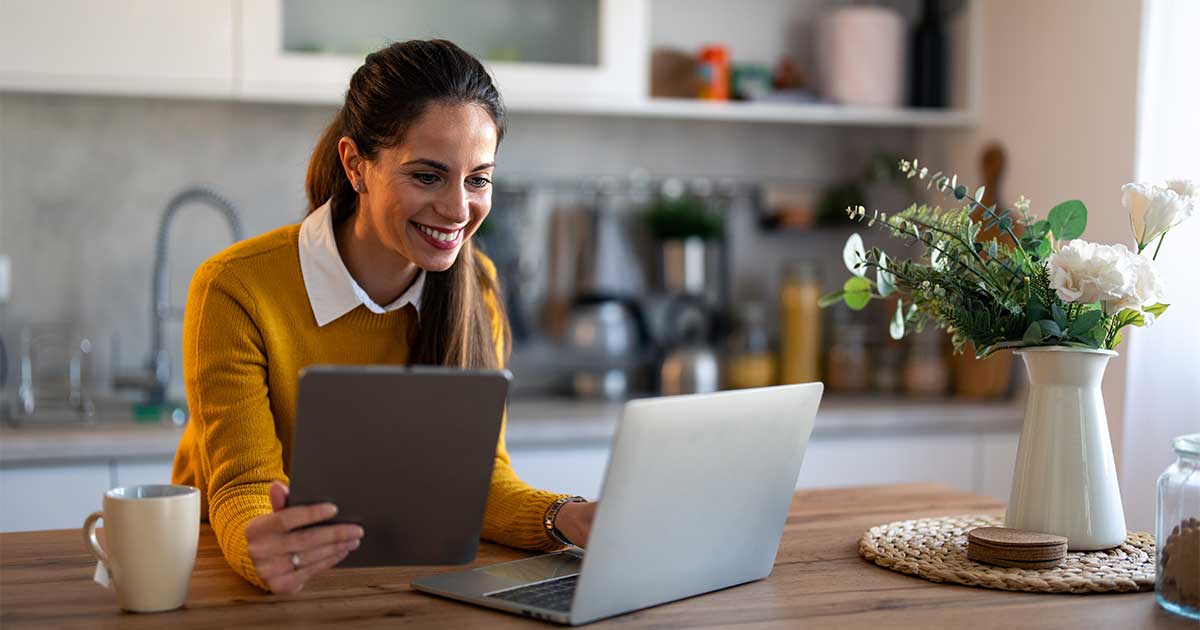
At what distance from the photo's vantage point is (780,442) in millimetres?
1256

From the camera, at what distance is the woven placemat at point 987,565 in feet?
4.09

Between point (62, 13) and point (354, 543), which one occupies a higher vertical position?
point (62, 13)

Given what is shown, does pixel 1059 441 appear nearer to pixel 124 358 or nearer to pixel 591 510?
pixel 591 510

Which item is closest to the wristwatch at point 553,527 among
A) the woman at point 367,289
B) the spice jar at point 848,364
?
the woman at point 367,289

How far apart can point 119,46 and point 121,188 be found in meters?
0.44

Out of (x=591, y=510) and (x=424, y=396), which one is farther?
(x=591, y=510)

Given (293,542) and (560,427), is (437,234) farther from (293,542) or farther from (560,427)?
(560,427)

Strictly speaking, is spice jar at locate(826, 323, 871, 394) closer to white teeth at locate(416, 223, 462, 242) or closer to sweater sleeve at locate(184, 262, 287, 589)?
white teeth at locate(416, 223, 462, 242)

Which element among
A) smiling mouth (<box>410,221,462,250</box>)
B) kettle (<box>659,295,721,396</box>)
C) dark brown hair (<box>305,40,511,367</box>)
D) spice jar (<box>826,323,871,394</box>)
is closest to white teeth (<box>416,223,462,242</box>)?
smiling mouth (<box>410,221,462,250</box>)

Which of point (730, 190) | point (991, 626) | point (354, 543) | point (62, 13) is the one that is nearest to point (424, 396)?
point (354, 543)

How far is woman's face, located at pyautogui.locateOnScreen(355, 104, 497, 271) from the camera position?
1.50 metres

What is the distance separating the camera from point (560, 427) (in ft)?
8.61

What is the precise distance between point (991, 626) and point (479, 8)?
206cm

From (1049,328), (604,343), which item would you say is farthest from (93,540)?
(604,343)
